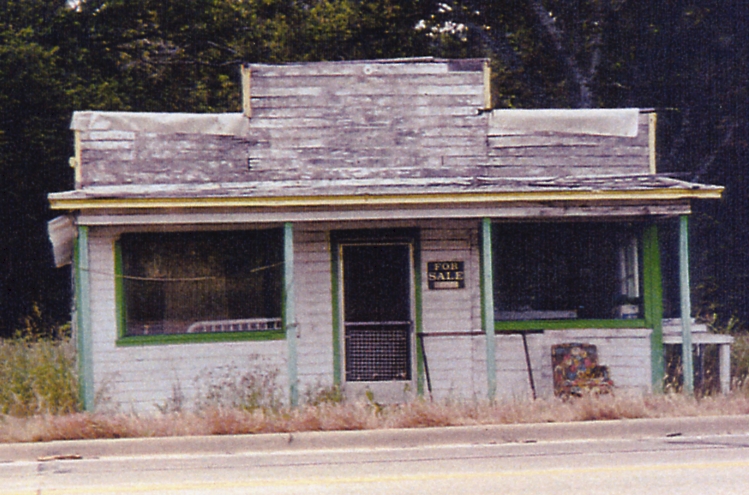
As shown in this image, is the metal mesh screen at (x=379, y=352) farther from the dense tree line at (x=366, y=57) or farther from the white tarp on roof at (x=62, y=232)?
the dense tree line at (x=366, y=57)

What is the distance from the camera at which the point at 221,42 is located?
2822cm

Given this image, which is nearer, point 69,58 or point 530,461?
point 530,461

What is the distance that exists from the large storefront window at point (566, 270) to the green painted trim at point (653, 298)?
22 cm

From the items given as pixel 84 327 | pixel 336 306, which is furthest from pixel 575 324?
pixel 84 327

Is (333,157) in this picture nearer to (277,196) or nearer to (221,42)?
(277,196)

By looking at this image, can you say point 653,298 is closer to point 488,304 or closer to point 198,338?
point 488,304

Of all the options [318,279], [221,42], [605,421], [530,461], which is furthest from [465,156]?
[221,42]

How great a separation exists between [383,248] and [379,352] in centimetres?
140

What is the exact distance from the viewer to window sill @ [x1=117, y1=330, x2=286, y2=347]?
12.0m

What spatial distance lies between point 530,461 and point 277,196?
15.0 ft

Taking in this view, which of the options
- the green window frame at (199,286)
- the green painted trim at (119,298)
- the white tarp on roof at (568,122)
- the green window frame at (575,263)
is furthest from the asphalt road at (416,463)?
the white tarp on roof at (568,122)

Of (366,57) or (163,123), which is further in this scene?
(366,57)

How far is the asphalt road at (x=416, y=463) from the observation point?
24.6 ft

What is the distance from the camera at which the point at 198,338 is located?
12.2 metres
